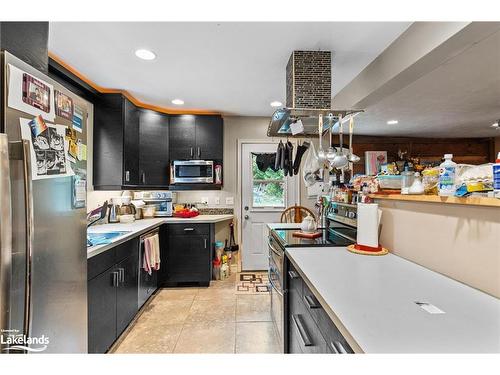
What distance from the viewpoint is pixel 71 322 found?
3.93ft

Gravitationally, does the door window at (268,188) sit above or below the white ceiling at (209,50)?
below

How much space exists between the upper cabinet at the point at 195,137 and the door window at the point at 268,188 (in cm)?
75

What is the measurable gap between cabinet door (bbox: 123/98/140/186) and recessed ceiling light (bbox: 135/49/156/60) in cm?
98

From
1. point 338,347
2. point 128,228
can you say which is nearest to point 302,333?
point 338,347

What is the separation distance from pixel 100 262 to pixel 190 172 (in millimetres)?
2003

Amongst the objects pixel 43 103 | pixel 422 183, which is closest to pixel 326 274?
pixel 422 183

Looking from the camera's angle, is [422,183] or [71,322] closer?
[71,322]

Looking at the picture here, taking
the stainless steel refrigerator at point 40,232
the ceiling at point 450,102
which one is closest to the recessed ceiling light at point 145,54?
the stainless steel refrigerator at point 40,232

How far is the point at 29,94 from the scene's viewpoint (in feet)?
Answer: 3.05

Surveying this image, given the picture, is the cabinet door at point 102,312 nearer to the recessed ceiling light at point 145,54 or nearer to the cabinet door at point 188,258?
the cabinet door at point 188,258

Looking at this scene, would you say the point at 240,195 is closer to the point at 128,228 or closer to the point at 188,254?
the point at 188,254

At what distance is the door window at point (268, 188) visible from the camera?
4129 mm
